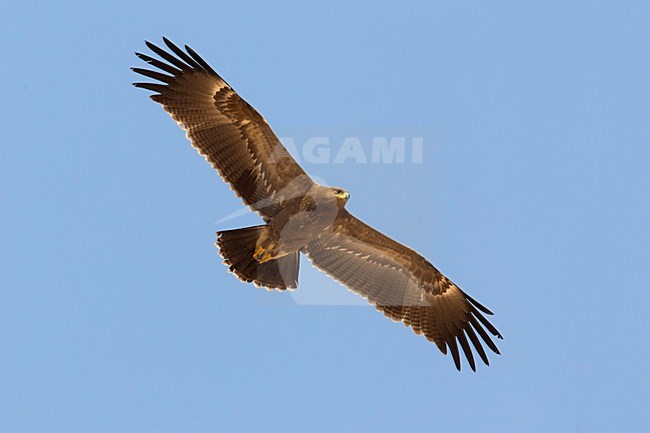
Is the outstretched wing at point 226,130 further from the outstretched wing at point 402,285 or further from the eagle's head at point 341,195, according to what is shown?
the outstretched wing at point 402,285

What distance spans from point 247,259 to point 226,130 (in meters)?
1.71

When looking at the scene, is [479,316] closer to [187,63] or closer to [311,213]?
[311,213]

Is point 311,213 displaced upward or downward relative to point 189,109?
downward

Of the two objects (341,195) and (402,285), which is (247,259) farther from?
(402,285)

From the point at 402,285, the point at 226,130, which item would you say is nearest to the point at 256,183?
the point at 226,130

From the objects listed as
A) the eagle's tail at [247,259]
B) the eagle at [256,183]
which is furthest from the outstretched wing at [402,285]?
the eagle's tail at [247,259]

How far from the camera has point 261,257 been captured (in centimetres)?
1379

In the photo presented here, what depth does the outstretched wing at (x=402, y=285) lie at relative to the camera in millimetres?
14469

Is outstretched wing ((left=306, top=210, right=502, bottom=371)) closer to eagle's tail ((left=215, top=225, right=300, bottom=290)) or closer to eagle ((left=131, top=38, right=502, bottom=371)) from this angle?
eagle ((left=131, top=38, right=502, bottom=371))

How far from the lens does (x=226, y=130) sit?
13.6 m

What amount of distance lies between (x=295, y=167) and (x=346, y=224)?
1.21m

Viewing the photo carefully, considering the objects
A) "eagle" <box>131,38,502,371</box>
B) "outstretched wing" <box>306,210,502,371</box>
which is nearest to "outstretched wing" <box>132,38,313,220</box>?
"eagle" <box>131,38,502,371</box>

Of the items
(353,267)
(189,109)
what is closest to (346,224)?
(353,267)

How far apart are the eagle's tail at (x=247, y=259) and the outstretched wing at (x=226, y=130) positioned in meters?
0.40
